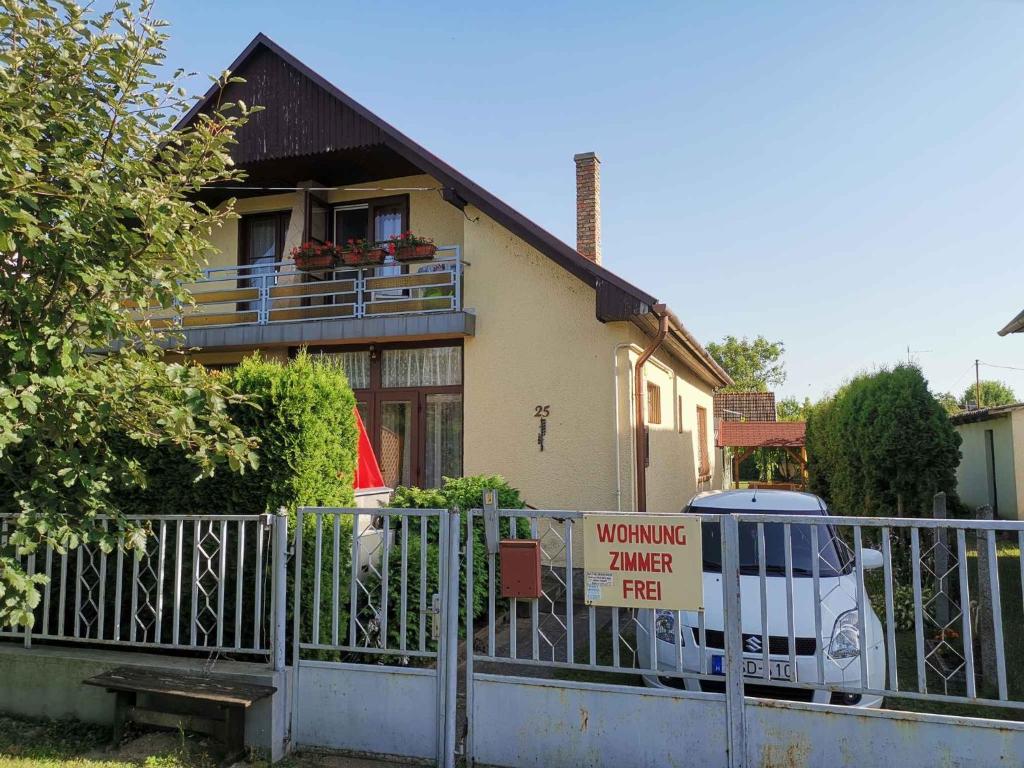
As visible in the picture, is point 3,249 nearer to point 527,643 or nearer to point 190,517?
point 190,517

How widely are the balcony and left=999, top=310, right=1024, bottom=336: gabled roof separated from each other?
27.0 feet

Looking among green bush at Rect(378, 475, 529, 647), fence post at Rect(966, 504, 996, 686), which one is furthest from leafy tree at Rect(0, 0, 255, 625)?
fence post at Rect(966, 504, 996, 686)

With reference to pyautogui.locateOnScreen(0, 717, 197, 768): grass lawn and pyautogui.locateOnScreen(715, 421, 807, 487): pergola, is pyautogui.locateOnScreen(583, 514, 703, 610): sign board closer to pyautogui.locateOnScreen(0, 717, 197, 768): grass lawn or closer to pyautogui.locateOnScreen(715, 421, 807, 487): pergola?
pyautogui.locateOnScreen(0, 717, 197, 768): grass lawn

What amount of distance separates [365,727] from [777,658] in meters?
2.78

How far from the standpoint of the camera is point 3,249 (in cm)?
332

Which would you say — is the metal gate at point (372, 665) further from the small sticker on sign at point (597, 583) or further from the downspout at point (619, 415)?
the downspout at point (619, 415)

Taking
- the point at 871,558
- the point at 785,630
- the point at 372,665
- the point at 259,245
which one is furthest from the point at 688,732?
the point at 259,245

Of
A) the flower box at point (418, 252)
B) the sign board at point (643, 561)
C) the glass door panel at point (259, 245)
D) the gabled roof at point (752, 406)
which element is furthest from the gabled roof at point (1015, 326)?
the gabled roof at point (752, 406)

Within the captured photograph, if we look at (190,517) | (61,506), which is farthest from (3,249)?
(190,517)

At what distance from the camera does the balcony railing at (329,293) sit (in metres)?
11.5

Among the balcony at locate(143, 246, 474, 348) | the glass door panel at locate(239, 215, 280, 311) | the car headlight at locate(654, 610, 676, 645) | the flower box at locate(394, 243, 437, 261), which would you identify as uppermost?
the glass door panel at locate(239, 215, 280, 311)

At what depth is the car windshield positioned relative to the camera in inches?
229

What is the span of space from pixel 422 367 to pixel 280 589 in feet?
22.7

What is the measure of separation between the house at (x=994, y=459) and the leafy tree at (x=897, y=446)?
8.65 meters
